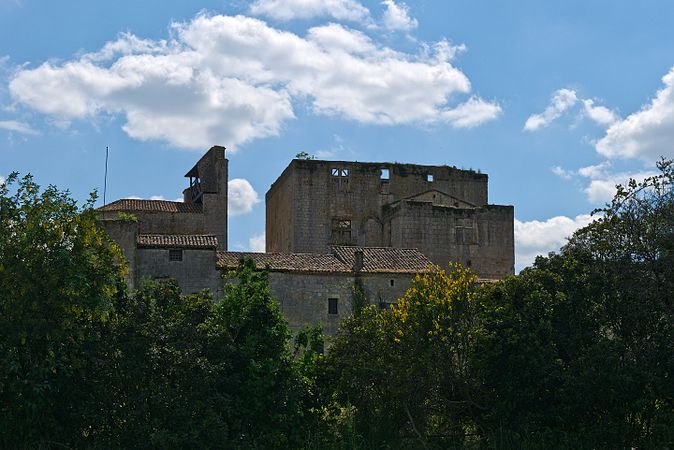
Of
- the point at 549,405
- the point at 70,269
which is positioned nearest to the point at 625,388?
the point at 549,405

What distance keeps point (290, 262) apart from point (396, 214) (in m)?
13.8

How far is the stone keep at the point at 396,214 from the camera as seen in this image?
4944 centimetres

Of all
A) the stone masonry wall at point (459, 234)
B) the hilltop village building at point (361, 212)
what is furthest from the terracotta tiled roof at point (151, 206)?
the stone masonry wall at point (459, 234)

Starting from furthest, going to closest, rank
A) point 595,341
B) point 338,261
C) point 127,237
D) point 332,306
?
1. point 338,261
2. point 332,306
3. point 127,237
4. point 595,341

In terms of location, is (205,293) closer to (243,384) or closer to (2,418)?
(243,384)

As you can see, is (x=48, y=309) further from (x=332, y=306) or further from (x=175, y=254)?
(x=332, y=306)

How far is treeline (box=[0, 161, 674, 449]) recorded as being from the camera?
75.1 ft

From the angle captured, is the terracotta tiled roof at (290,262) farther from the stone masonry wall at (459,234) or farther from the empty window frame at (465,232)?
the empty window frame at (465,232)

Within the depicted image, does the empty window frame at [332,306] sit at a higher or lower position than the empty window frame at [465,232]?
lower

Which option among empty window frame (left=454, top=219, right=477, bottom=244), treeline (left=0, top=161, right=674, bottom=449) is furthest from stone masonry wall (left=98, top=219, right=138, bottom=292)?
empty window frame (left=454, top=219, right=477, bottom=244)

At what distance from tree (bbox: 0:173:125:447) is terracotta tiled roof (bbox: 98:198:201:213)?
79.4 feet

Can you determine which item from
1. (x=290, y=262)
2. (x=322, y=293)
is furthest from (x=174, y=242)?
(x=322, y=293)

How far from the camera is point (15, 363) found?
871 inches

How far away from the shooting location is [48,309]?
22.8m
